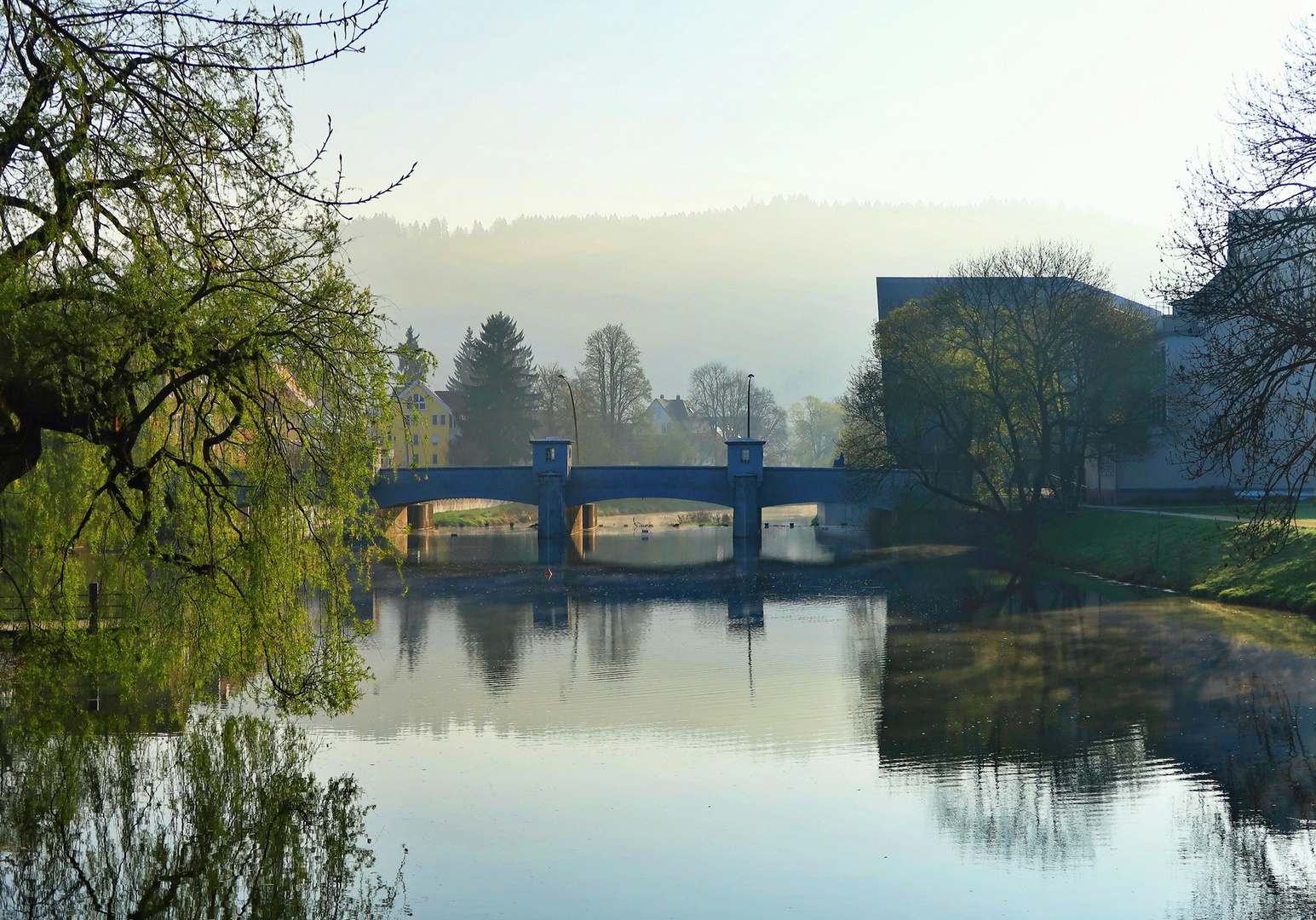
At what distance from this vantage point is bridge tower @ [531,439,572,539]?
56750mm

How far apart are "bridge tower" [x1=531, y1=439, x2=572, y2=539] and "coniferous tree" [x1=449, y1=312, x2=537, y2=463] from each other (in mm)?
35323

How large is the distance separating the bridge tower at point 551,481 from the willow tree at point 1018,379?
1642 cm

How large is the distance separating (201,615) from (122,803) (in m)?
2.43

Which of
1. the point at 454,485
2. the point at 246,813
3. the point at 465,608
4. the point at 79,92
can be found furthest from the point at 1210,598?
the point at 454,485

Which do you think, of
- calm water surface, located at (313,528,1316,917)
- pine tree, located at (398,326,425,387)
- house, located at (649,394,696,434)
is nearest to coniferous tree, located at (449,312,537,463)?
house, located at (649,394,696,434)

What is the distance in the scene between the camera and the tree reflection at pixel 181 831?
10305 mm

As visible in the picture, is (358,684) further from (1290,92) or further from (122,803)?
(1290,92)

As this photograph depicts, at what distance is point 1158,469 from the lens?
49250 millimetres

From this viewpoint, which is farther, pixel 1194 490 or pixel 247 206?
pixel 1194 490

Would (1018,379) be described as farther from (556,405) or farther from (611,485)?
(556,405)

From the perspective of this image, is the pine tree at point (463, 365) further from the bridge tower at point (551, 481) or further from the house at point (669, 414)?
the bridge tower at point (551, 481)

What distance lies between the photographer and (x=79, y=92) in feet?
28.3

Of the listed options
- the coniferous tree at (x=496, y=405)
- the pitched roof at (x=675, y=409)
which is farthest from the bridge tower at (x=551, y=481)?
the pitched roof at (x=675, y=409)

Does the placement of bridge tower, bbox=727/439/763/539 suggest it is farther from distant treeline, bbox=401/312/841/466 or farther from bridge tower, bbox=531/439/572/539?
distant treeline, bbox=401/312/841/466
